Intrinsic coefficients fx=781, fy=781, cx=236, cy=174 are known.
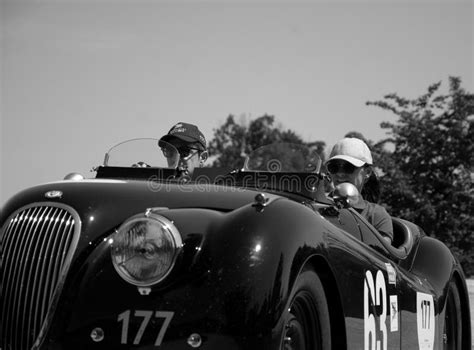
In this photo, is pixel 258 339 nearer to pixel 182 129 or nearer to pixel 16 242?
pixel 16 242

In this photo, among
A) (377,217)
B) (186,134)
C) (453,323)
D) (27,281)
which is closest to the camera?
(27,281)

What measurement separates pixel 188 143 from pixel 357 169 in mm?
1297

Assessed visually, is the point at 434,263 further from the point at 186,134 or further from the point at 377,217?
the point at 186,134

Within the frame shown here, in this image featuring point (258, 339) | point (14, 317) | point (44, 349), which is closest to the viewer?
point (258, 339)

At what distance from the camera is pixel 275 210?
364 cm

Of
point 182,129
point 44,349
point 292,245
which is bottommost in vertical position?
point 44,349

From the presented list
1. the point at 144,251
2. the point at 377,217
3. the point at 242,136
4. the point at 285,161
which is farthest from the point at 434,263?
the point at 242,136

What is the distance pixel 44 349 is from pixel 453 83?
768 inches

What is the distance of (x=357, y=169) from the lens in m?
5.92

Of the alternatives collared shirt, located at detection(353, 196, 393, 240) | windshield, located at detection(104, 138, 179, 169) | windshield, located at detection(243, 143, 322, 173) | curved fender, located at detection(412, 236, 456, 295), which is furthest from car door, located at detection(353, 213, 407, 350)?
windshield, located at detection(104, 138, 179, 169)

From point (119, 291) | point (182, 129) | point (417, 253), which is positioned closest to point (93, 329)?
point (119, 291)

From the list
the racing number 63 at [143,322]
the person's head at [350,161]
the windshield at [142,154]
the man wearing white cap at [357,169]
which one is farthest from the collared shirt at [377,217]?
the racing number 63 at [143,322]

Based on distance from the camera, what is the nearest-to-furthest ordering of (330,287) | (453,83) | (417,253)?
(330,287), (417,253), (453,83)

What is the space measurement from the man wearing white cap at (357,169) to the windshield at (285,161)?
0.74 meters
